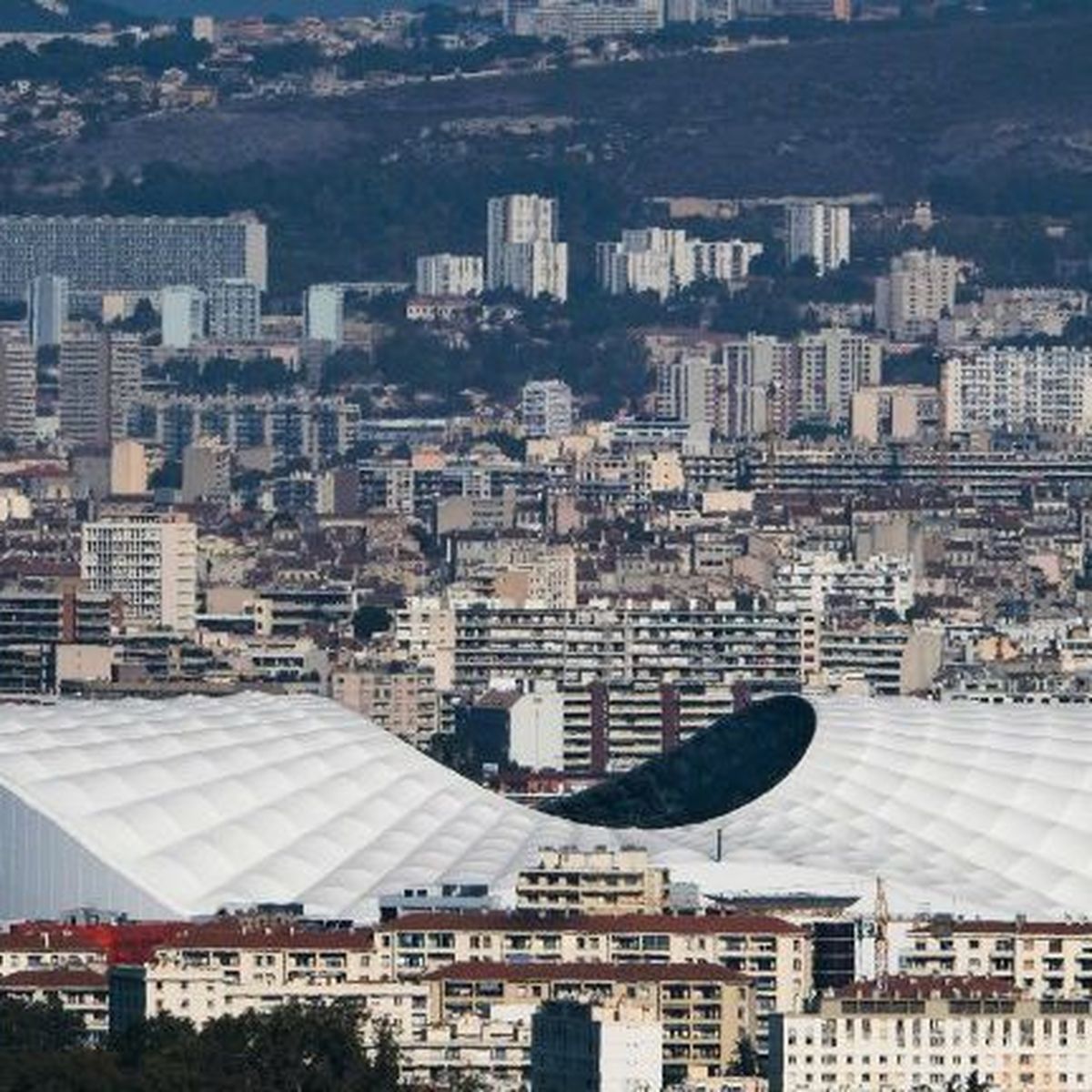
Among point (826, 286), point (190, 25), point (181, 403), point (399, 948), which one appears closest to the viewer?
point (399, 948)

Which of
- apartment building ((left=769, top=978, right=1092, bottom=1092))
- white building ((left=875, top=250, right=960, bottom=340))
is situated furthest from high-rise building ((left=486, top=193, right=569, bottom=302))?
apartment building ((left=769, top=978, right=1092, bottom=1092))

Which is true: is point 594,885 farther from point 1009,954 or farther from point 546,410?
point 546,410

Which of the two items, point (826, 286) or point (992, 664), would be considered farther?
point (826, 286)

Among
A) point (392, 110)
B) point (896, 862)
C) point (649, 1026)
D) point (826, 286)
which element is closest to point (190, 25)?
point (392, 110)

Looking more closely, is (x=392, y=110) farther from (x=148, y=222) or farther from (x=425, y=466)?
(x=425, y=466)

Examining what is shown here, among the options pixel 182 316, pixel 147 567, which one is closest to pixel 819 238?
pixel 182 316
